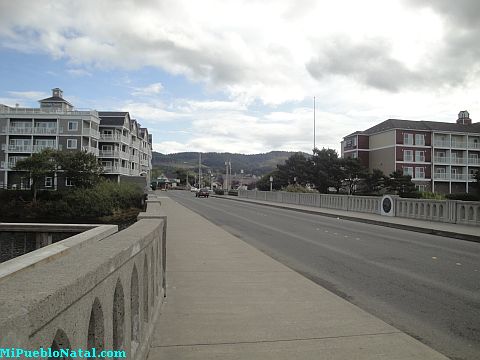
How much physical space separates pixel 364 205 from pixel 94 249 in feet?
88.3

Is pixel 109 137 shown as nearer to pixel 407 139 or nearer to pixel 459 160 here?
pixel 407 139

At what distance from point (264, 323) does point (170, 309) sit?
141 cm

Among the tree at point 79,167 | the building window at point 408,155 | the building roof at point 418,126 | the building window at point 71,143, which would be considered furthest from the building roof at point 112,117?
the building window at point 408,155

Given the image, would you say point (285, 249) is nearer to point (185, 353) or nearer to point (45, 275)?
point (185, 353)

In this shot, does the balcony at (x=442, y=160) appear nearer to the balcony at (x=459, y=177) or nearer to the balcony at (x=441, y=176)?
the balcony at (x=441, y=176)

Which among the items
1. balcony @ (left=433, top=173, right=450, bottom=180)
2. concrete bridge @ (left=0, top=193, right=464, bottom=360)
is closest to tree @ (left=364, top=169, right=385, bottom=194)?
balcony @ (left=433, top=173, right=450, bottom=180)

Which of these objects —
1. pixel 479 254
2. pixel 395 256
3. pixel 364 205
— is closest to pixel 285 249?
pixel 395 256

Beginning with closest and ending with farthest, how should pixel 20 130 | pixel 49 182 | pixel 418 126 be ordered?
pixel 49 182, pixel 20 130, pixel 418 126

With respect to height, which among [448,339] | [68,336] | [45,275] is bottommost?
[448,339]

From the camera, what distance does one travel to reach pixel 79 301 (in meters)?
2.30

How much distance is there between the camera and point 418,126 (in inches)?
2889

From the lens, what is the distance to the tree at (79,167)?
2189 inches

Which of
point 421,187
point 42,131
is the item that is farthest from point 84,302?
point 421,187

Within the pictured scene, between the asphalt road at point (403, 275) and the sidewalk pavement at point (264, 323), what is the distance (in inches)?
18.6
